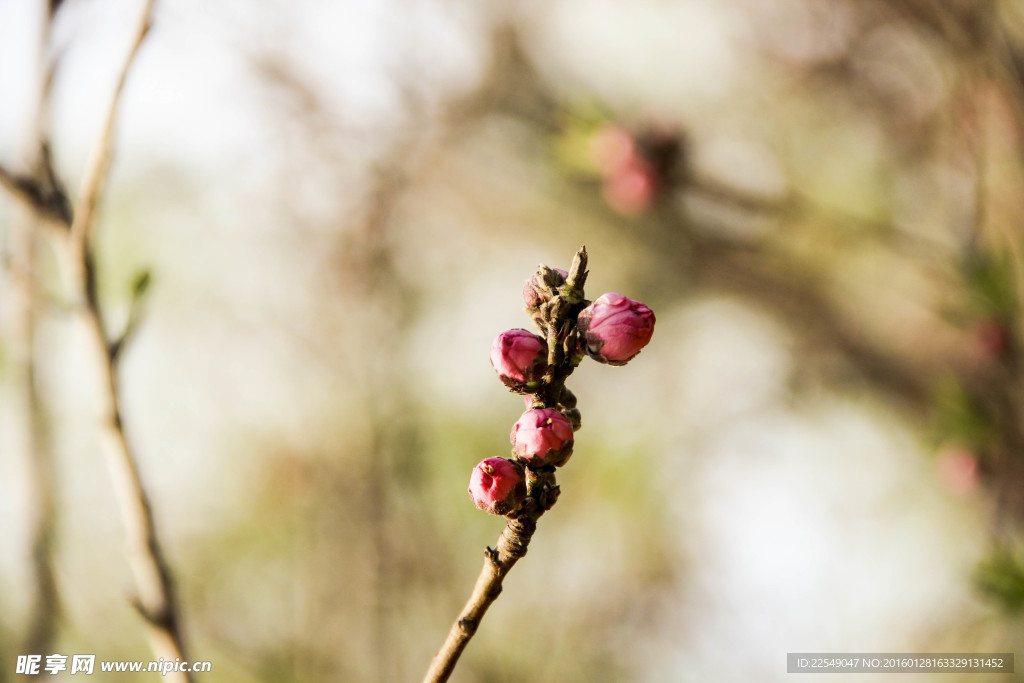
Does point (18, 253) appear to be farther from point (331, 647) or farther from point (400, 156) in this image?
point (400, 156)

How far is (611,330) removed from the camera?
490 mm

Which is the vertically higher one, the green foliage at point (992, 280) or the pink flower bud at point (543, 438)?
the green foliage at point (992, 280)

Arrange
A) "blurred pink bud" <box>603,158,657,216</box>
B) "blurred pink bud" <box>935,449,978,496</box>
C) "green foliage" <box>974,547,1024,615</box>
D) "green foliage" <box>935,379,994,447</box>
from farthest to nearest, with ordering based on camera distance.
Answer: "blurred pink bud" <box>603,158,657,216</box> → "blurred pink bud" <box>935,449,978,496</box> → "green foliage" <box>935,379,994,447</box> → "green foliage" <box>974,547,1024,615</box>

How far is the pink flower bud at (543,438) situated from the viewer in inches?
18.0

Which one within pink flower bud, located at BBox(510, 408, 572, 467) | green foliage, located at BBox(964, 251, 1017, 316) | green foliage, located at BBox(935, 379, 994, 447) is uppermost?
green foliage, located at BBox(964, 251, 1017, 316)

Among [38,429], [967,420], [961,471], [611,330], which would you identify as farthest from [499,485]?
[961,471]

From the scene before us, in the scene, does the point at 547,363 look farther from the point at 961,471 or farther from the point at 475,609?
the point at 961,471

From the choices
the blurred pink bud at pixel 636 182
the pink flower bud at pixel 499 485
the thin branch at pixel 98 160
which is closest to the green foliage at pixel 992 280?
the blurred pink bud at pixel 636 182

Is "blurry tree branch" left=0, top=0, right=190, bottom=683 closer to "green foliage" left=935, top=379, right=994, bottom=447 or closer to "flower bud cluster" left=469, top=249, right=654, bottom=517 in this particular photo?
"flower bud cluster" left=469, top=249, right=654, bottom=517

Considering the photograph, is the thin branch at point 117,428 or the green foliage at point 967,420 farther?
the green foliage at point 967,420

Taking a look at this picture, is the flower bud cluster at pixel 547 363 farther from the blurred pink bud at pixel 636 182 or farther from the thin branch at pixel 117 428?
the blurred pink bud at pixel 636 182

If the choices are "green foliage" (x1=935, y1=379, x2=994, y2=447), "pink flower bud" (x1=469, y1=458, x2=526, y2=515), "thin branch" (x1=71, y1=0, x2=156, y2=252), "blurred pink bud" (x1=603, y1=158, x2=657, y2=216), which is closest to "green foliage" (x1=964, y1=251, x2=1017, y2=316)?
"green foliage" (x1=935, y1=379, x2=994, y2=447)

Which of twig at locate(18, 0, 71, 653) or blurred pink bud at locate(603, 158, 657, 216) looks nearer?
twig at locate(18, 0, 71, 653)

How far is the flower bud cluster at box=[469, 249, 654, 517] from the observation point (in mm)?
464
